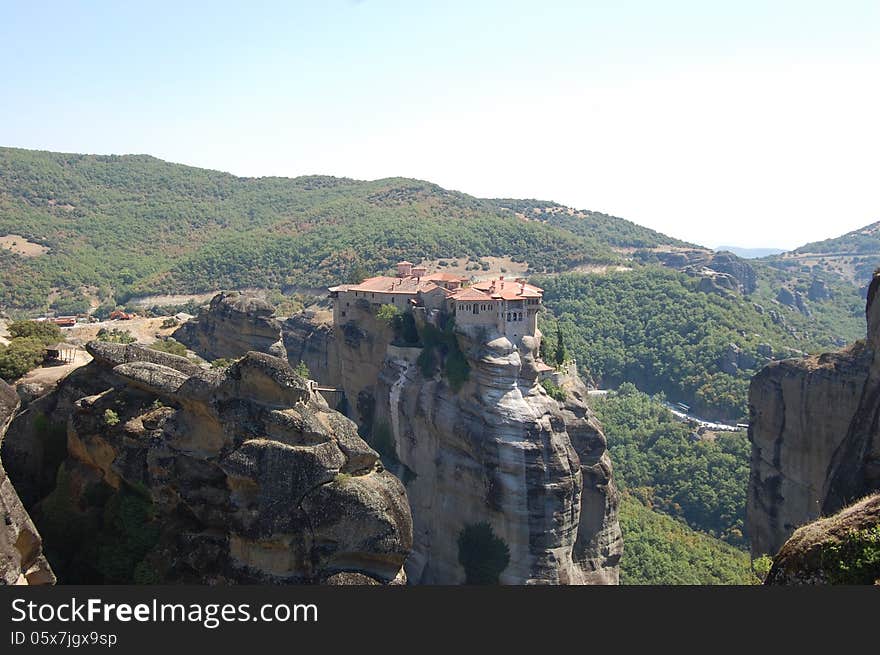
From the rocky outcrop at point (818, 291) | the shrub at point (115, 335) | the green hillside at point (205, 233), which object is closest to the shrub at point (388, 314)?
the shrub at point (115, 335)

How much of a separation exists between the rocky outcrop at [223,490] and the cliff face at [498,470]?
53.8ft

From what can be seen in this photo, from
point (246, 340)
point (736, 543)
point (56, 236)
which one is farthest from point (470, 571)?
point (56, 236)

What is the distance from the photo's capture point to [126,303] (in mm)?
110875

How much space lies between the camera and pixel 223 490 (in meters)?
24.2

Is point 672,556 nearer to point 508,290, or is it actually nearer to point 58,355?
point 508,290

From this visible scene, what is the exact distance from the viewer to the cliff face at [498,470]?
4044 centimetres

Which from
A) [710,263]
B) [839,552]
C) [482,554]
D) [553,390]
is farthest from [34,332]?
[710,263]

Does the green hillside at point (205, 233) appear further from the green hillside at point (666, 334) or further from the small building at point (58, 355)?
the small building at point (58, 355)

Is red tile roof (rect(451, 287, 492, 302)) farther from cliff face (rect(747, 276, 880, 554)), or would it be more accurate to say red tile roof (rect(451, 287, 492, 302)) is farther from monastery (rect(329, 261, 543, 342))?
cliff face (rect(747, 276, 880, 554))

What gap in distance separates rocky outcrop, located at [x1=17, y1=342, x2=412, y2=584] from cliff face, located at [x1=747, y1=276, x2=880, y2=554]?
20.5 metres

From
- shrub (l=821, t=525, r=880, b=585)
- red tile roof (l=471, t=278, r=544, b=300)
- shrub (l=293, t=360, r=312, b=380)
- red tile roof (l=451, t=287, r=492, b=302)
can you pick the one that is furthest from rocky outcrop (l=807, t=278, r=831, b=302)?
shrub (l=821, t=525, r=880, b=585)

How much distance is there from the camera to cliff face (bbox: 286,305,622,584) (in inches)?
1592

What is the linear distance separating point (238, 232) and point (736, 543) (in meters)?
122

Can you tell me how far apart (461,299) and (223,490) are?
2318 cm
